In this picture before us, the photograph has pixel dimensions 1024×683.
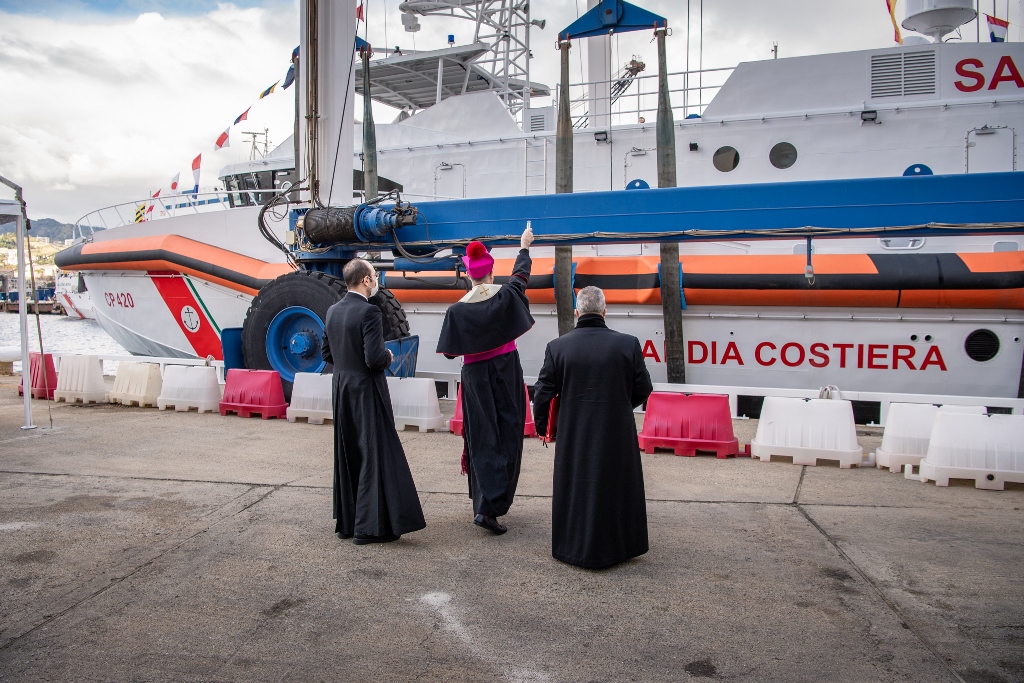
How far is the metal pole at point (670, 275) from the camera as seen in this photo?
8570 millimetres

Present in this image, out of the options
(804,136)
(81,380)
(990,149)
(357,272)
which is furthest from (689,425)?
(81,380)

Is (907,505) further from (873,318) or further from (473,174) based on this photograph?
(473,174)

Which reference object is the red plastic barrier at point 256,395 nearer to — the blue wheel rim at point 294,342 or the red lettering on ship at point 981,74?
the blue wheel rim at point 294,342

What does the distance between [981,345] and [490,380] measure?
6662 mm

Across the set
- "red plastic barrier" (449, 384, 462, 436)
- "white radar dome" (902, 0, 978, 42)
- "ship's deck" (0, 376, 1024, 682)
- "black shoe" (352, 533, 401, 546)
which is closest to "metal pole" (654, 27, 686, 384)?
"red plastic barrier" (449, 384, 462, 436)

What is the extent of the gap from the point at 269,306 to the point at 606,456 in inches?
222

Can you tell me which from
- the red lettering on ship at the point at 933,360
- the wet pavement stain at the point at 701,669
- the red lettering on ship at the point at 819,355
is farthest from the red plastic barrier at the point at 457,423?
the red lettering on ship at the point at 933,360

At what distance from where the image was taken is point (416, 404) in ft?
23.6

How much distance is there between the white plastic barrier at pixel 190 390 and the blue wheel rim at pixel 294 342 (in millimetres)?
733

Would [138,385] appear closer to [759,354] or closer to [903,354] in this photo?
[759,354]

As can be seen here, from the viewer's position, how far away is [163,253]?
1031 centimetres

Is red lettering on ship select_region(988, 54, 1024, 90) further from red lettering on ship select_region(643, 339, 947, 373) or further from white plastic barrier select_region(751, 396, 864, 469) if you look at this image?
white plastic barrier select_region(751, 396, 864, 469)

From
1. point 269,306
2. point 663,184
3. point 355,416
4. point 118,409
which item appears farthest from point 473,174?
point 355,416

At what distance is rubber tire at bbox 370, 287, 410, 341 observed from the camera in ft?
25.2
